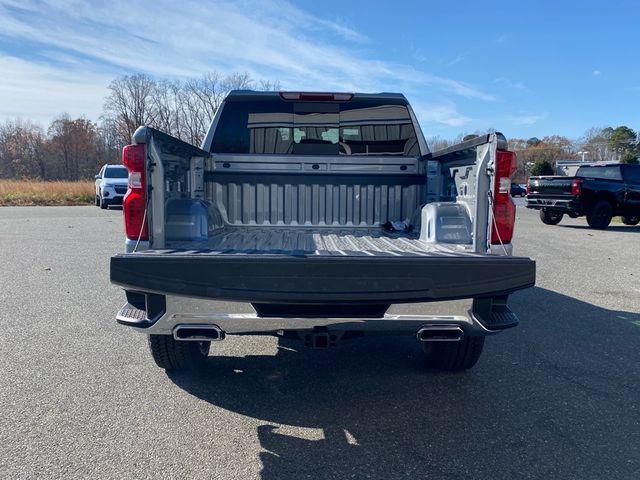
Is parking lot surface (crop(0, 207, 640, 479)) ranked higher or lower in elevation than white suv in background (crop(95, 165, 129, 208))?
lower

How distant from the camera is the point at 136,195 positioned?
10.1ft

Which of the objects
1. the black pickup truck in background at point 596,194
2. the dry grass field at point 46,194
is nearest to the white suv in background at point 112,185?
the dry grass field at point 46,194

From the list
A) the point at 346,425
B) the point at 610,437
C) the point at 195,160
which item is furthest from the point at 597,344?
the point at 195,160

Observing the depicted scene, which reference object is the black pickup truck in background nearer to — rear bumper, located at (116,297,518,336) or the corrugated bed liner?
the corrugated bed liner

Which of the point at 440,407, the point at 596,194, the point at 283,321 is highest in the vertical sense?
the point at 596,194

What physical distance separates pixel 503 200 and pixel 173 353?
2.56 meters

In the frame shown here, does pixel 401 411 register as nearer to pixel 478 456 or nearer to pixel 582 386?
pixel 478 456

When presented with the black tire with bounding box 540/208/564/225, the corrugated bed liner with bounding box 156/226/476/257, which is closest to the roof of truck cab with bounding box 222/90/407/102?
the corrugated bed liner with bounding box 156/226/476/257

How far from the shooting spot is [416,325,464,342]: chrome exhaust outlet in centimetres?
294

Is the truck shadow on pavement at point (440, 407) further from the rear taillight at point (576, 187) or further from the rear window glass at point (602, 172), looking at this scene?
the rear window glass at point (602, 172)

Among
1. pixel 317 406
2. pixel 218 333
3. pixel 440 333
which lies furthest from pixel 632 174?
pixel 218 333

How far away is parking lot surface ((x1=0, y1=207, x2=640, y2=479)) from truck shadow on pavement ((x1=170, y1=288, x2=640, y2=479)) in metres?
0.01

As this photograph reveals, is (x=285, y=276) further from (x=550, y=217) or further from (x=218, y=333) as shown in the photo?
(x=550, y=217)

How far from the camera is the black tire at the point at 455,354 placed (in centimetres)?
378
